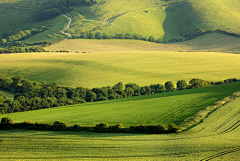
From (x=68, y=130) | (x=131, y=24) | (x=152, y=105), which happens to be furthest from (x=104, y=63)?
(x=131, y=24)

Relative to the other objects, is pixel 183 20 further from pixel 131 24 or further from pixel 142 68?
pixel 142 68

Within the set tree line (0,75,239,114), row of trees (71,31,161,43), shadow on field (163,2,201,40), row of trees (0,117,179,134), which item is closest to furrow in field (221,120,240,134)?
row of trees (0,117,179,134)

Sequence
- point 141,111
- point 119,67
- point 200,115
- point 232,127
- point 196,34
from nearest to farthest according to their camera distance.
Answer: point 232,127, point 200,115, point 141,111, point 119,67, point 196,34

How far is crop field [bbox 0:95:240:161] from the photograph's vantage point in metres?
26.0

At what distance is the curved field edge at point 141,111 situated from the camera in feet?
126

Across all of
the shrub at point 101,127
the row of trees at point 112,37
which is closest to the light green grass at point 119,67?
the shrub at point 101,127

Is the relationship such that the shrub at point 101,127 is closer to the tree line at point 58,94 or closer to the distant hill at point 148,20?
the tree line at point 58,94

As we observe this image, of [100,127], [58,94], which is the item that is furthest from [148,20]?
[100,127]

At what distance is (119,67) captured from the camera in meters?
91.4

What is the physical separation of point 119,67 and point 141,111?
162 feet

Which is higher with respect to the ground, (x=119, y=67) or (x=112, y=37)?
(x=112, y=37)

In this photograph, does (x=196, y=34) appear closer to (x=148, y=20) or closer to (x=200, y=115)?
(x=148, y=20)

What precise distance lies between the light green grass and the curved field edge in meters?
25.1

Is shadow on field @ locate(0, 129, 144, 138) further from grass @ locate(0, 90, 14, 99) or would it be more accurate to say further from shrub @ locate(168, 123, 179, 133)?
grass @ locate(0, 90, 14, 99)
